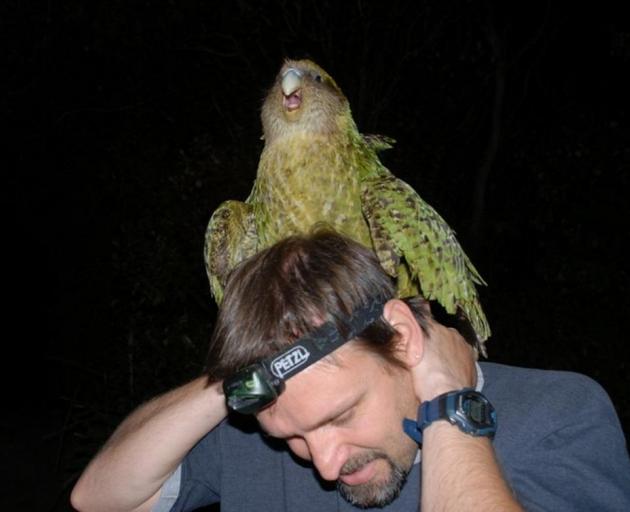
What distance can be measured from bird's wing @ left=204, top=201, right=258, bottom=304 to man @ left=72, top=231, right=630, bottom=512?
93cm

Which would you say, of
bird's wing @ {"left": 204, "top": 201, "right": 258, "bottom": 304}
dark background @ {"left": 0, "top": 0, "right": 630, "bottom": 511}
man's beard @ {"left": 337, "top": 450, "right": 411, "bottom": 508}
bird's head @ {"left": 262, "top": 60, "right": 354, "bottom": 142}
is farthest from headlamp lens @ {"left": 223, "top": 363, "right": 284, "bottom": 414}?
dark background @ {"left": 0, "top": 0, "right": 630, "bottom": 511}

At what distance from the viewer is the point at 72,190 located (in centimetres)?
906

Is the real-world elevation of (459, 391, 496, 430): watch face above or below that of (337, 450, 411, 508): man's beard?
above

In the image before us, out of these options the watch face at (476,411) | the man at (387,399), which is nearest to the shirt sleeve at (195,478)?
the man at (387,399)

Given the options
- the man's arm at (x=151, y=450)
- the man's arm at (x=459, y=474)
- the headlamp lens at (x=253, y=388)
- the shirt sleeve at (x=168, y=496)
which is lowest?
the shirt sleeve at (x=168, y=496)

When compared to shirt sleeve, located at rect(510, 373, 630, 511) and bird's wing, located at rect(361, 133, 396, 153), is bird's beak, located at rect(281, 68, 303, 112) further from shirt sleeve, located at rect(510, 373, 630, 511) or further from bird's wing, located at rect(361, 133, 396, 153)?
shirt sleeve, located at rect(510, 373, 630, 511)

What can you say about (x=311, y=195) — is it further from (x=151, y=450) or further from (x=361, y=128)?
(x=361, y=128)

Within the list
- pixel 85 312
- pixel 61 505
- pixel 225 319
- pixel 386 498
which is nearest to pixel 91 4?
pixel 85 312

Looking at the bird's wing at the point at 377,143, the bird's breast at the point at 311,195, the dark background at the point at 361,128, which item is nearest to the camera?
the bird's breast at the point at 311,195

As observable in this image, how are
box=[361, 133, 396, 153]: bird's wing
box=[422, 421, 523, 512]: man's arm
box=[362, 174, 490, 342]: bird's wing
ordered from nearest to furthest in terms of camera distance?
box=[422, 421, 523, 512]: man's arm, box=[362, 174, 490, 342]: bird's wing, box=[361, 133, 396, 153]: bird's wing

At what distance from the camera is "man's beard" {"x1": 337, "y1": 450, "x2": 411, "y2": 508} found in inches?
70.2

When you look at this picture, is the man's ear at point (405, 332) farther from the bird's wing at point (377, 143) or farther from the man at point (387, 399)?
the bird's wing at point (377, 143)

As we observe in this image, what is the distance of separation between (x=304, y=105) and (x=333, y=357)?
157 cm

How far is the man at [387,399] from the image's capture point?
5.39 feet
